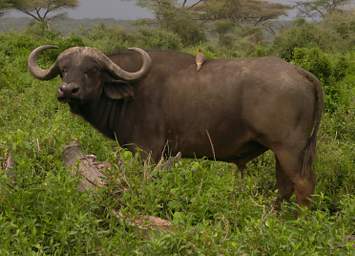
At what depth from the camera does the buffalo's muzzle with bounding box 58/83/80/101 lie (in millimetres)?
5398

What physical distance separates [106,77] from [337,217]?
257cm

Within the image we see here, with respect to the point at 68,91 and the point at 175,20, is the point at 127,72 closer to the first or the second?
the point at 68,91

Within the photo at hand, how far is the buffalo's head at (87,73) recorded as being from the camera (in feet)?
18.0

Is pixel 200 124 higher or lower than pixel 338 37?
higher

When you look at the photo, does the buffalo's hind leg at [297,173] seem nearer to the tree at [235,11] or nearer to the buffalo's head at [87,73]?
the buffalo's head at [87,73]

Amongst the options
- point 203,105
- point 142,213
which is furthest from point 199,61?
point 142,213

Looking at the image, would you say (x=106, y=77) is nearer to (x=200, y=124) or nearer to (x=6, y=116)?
(x=200, y=124)

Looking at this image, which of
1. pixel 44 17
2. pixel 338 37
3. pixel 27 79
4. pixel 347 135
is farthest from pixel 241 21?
pixel 347 135

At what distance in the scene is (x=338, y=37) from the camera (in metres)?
21.8

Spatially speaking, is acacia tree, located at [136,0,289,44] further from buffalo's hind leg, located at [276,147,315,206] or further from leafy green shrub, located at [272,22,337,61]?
buffalo's hind leg, located at [276,147,315,206]

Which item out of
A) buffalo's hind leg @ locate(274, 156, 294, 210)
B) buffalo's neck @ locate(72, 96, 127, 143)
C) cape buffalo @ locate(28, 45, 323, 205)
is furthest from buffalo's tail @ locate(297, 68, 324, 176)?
buffalo's neck @ locate(72, 96, 127, 143)

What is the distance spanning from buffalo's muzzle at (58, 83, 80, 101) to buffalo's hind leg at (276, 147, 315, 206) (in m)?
1.64

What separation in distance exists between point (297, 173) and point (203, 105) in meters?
0.92

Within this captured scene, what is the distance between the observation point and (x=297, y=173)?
5.57 metres
